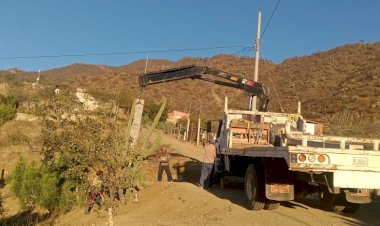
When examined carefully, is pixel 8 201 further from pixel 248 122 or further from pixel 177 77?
pixel 248 122

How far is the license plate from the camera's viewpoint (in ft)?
27.1

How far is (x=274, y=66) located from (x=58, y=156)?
7615 cm

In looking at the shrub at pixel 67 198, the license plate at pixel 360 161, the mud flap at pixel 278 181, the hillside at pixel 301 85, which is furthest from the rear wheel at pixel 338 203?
the hillside at pixel 301 85

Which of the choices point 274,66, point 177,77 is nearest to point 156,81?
point 177,77

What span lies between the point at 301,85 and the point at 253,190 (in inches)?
2105

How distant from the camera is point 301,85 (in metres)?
61.8

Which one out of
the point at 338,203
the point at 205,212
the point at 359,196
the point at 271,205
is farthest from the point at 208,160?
the point at 359,196

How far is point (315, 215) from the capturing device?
1013 cm

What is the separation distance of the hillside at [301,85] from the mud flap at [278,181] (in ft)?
91.5

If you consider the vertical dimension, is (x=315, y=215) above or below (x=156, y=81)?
below

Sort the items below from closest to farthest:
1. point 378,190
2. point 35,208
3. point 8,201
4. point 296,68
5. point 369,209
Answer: point 378,190
point 369,209
point 35,208
point 8,201
point 296,68

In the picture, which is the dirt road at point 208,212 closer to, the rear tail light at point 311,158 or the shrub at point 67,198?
the shrub at point 67,198

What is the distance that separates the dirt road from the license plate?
1.63 m

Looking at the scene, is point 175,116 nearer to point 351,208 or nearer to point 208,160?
point 208,160
